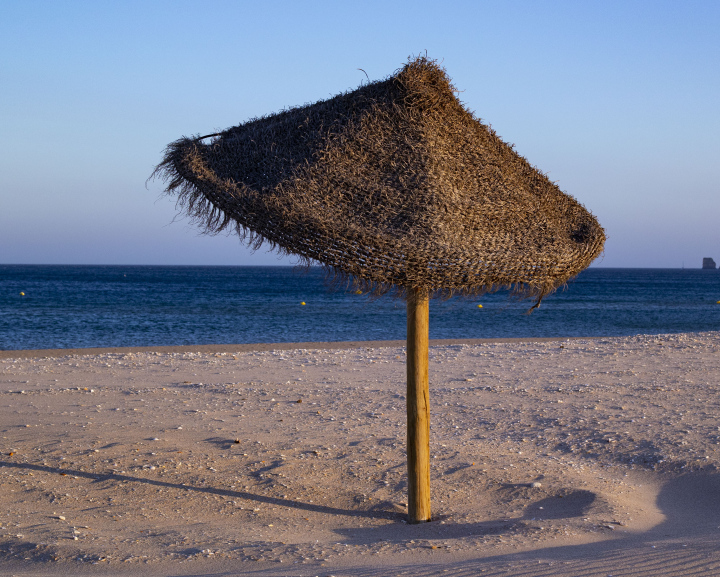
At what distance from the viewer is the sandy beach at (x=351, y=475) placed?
177 inches

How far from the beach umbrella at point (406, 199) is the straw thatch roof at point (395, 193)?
0.03 feet

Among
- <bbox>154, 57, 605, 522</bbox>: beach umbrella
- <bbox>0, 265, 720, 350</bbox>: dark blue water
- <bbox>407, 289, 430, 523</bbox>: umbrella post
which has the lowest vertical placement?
<bbox>0, 265, 720, 350</bbox>: dark blue water

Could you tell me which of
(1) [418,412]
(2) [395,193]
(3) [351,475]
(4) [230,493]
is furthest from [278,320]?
(2) [395,193]

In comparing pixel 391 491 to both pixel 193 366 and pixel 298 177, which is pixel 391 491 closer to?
pixel 298 177

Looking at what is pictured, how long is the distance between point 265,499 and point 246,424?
251 centimetres

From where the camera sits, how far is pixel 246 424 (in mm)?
8477

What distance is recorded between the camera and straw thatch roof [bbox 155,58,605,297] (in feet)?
14.4

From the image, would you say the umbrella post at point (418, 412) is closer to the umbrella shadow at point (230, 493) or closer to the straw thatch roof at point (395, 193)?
the umbrella shadow at point (230, 493)

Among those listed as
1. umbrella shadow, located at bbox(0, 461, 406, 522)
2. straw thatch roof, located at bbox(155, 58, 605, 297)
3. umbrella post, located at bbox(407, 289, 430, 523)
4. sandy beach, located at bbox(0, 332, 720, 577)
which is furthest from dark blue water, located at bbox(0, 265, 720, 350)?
straw thatch roof, located at bbox(155, 58, 605, 297)

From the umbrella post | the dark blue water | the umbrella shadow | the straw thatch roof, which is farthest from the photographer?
the dark blue water

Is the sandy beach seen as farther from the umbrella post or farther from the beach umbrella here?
the beach umbrella

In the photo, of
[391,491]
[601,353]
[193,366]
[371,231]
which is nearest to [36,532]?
[391,491]

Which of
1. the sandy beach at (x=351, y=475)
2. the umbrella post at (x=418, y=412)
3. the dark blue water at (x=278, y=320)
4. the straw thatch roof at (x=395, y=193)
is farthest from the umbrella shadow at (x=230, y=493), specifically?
the dark blue water at (x=278, y=320)

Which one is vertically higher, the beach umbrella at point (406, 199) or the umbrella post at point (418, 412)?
the beach umbrella at point (406, 199)
